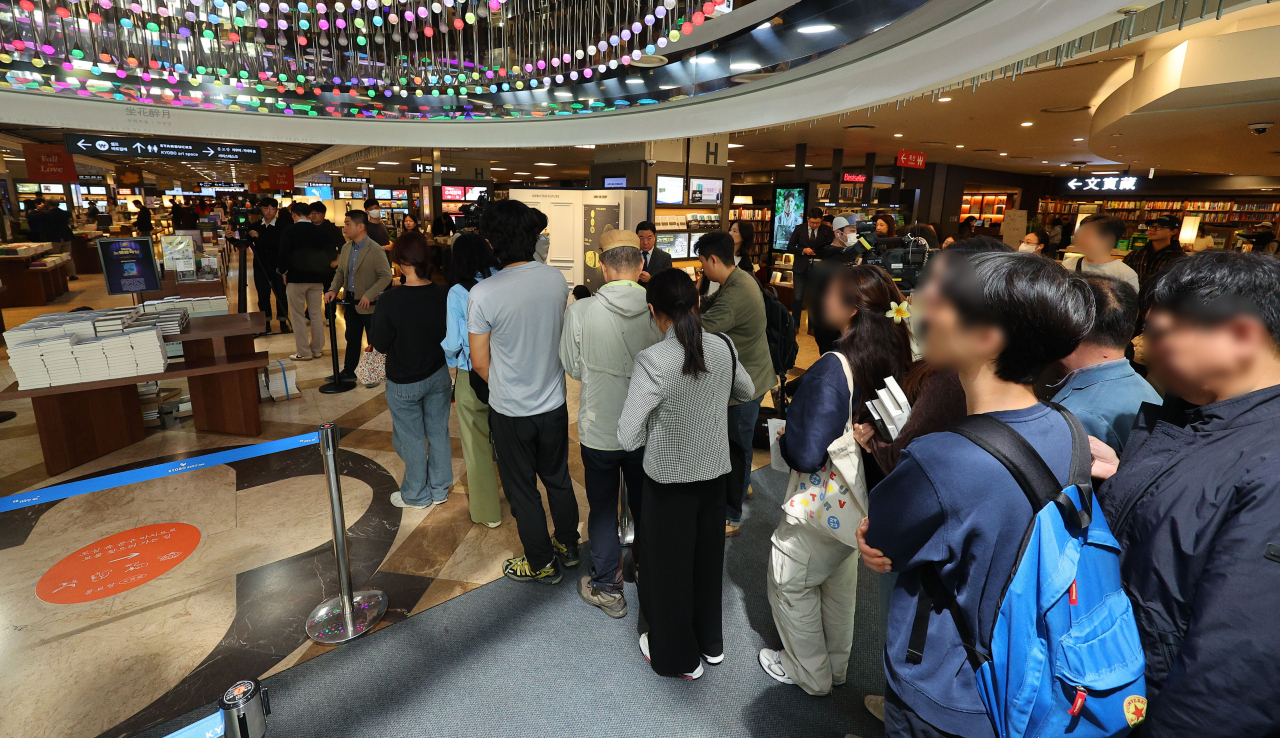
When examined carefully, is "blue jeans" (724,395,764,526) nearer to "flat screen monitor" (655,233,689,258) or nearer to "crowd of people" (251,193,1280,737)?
"crowd of people" (251,193,1280,737)

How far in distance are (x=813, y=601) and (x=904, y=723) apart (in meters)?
0.84

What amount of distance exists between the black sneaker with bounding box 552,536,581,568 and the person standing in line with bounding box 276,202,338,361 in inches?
190

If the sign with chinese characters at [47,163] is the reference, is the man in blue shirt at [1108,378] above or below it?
below

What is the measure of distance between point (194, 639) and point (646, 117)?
469 cm

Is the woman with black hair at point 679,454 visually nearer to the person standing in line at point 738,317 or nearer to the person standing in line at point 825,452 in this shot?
the person standing in line at point 825,452

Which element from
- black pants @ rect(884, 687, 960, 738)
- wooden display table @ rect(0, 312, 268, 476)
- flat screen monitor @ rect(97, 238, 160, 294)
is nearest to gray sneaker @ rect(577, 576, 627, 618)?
black pants @ rect(884, 687, 960, 738)

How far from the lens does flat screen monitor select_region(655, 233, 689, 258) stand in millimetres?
8891

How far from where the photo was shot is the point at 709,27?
374cm

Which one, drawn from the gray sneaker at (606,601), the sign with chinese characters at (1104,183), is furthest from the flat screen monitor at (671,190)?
the sign with chinese characters at (1104,183)

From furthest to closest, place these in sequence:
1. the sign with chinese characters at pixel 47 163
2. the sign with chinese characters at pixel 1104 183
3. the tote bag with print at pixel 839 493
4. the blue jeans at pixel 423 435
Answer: the sign with chinese characters at pixel 1104 183
the sign with chinese characters at pixel 47 163
the blue jeans at pixel 423 435
the tote bag with print at pixel 839 493

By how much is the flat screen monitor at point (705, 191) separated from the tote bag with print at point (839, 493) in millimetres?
7921

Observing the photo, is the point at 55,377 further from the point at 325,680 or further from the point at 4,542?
the point at 325,680

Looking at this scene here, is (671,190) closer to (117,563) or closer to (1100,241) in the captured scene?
(1100,241)

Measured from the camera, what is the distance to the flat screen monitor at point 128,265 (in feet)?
17.7
